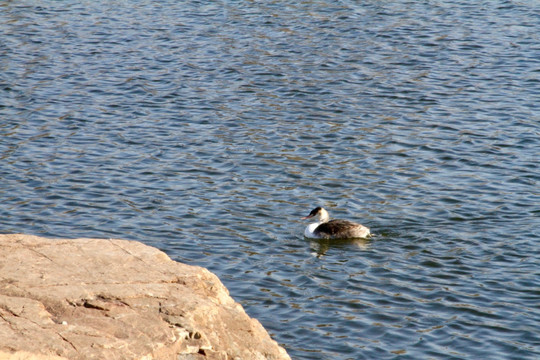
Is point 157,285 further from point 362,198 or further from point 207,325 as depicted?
point 362,198

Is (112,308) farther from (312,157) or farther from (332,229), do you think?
(312,157)

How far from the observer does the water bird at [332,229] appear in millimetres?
13406

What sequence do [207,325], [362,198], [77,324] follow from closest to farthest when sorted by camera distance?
[77,324] → [207,325] → [362,198]

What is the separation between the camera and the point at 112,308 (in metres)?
7.34

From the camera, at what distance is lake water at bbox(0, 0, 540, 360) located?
1123 cm

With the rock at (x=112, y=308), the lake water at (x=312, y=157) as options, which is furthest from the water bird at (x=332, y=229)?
the rock at (x=112, y=308)

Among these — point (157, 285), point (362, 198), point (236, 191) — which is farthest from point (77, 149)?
point (157, 285)

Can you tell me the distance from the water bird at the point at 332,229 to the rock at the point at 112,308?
521 centimetres

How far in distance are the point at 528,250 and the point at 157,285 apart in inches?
274

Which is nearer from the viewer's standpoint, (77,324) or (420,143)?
(77,324)

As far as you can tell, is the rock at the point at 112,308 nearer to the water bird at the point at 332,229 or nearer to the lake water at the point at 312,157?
the lake water at the point at 312,157

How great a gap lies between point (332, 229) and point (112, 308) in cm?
672

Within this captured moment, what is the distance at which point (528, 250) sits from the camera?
12.7 m

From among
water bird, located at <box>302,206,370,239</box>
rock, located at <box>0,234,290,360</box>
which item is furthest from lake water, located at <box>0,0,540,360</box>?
rock, located at <box>0,234,290,360</box>
